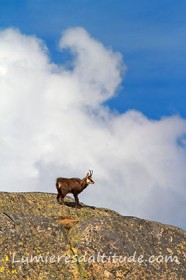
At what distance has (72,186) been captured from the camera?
129 feet

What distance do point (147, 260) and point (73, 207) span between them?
8.52 meters

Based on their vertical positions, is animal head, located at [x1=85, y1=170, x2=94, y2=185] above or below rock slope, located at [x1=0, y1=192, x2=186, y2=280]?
above

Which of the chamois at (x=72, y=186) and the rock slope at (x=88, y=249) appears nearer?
the rock slope at (x=88, y=249)

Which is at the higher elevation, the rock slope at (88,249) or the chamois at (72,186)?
the chamois at (72,186)

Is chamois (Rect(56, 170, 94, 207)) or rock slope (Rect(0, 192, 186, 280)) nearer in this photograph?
rock slope (Rect(0, 192, 186, 280))

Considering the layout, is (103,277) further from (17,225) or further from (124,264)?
(17,225)

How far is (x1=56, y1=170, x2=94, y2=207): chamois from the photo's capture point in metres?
38.3

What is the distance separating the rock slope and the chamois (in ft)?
16.9

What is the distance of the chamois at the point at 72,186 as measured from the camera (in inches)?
1508

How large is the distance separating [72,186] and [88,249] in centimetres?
1069

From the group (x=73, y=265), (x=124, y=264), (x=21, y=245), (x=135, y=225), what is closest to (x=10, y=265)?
(x=21, y=245)

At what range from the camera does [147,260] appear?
30.3 meters

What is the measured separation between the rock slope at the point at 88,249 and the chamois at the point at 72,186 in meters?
5.15

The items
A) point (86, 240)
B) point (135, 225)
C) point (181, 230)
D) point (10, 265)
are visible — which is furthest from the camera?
point (181, 230)
